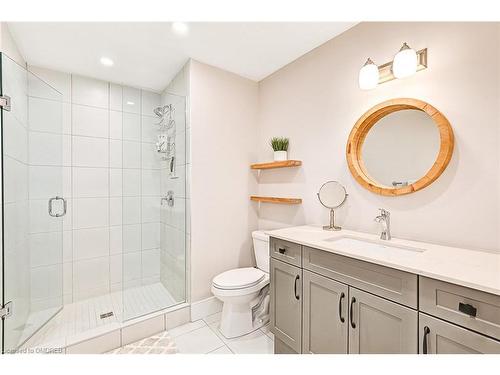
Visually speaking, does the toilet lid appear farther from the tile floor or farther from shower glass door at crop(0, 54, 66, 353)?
shower glass door at crop(0, 54, 66, 353)

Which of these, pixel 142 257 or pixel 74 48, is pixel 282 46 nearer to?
pixel 74 48

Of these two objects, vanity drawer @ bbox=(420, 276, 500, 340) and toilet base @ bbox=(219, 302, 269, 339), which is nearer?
vanity drawer @ bbox=(420, 276, 500, 340)

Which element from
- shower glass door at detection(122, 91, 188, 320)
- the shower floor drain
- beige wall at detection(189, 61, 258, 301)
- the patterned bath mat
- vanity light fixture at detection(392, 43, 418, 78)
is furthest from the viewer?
shower glass door at detection(122, 91, 188, 320)

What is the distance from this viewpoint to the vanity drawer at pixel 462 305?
821 millimetres

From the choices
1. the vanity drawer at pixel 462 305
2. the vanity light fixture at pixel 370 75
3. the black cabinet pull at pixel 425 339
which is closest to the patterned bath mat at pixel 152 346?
the black cabinet pull at pixel 425 339

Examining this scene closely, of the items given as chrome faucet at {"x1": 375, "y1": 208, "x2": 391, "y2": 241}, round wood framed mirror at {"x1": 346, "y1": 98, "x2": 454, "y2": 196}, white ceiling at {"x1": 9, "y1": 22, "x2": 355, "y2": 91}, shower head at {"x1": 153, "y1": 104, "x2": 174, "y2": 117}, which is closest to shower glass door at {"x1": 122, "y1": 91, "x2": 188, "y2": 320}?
shower head at {"x1": 153, "y1": 104, "x2": 174, "y2": 117}

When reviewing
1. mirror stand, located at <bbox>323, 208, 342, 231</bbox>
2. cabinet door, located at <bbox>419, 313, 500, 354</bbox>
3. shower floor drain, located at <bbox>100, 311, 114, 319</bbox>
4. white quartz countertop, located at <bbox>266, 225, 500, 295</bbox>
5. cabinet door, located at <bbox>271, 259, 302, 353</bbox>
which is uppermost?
mirror stand, located at <bbox>323, 208, 342, 231</bbox>

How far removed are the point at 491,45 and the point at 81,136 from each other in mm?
3243

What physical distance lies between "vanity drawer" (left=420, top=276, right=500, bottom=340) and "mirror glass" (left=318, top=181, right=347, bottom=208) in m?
0.91

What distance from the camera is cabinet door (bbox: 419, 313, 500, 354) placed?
0.84 metres

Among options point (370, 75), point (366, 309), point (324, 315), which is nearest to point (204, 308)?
point (324, 315)

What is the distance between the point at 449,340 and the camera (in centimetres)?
91

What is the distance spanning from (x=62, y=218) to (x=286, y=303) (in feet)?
7.24
